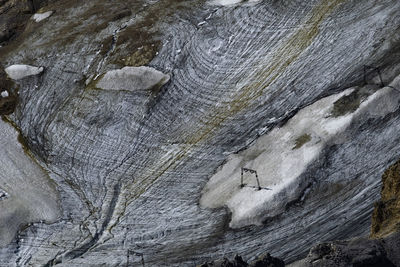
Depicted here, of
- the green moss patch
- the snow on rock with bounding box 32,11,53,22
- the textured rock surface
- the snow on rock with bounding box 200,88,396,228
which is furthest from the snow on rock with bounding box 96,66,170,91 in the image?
the textured rock surface

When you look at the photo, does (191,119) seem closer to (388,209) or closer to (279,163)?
(279,163)

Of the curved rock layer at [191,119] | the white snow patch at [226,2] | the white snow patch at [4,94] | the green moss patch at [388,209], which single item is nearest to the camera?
the green moss patch at [388,209]

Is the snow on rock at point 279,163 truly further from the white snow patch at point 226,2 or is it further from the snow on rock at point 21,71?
the snow on rock at point 21,71

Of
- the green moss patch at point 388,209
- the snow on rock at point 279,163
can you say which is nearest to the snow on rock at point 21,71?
the snow on rock at point 279,163

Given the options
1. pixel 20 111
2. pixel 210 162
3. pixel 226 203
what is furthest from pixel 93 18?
pixel 226 203

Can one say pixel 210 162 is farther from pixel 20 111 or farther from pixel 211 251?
pixel 20 111

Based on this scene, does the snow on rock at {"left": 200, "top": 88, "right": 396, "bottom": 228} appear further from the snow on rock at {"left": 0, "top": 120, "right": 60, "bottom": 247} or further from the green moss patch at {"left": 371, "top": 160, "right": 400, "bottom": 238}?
the snow on rock at {"left": 0, "top": 120, "right": 60, "bottom": 247}
